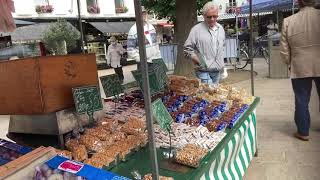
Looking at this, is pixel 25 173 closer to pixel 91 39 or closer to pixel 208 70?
pixel 208 70

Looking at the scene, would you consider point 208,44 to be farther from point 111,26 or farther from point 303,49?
point 111,26

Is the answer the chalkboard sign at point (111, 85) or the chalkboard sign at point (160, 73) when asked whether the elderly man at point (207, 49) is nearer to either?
the chalkboard sign at point (160, 73)

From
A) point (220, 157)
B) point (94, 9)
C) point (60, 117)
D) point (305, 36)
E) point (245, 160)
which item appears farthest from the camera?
point (94, 9)

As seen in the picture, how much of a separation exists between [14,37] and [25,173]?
63.9 feet

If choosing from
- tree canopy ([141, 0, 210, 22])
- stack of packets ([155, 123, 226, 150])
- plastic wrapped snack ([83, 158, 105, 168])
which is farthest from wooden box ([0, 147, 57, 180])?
tree canopy ([141, 0, 210, 22])

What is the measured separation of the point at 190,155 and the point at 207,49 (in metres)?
2.65

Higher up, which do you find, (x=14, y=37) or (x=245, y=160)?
(x=14, y=37)

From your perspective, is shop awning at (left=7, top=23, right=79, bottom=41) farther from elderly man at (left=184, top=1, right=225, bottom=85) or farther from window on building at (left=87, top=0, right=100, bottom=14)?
elderly man at (left=184, top=1, right=225, bottom=85)

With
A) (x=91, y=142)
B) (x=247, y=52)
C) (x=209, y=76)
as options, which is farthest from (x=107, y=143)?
(x=247, y=52)

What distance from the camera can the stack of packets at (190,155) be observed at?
7.60 ft

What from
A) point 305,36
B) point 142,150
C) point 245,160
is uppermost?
point 305,36

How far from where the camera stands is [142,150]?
251cm

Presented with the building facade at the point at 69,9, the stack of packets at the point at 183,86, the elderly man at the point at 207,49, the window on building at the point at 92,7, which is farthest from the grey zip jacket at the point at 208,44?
the window on building at the point at 92,7

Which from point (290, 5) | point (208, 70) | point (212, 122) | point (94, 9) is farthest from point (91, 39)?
point (212, 122)
